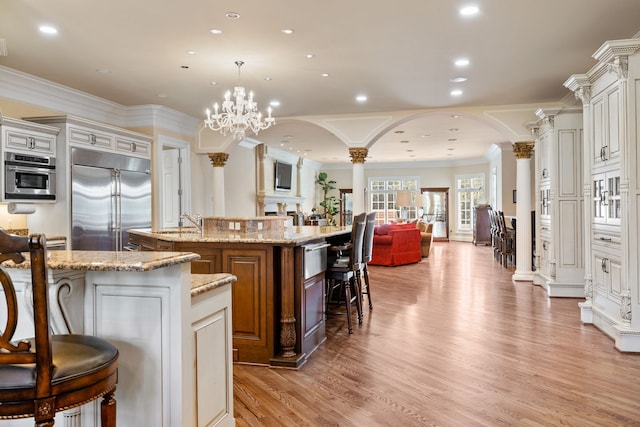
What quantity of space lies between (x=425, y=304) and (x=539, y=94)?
3.79 metres

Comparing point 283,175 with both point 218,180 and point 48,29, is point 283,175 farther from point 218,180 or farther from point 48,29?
point 48,29

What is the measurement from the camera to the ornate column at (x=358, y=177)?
27.6 feet

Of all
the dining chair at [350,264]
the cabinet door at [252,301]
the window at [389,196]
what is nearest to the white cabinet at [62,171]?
the cabinet door at [252,301]

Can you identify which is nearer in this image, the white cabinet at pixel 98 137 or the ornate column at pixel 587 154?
the ornate column at pixel 587 154

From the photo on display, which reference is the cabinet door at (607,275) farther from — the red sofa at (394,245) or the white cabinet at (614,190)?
the red sofa at (394,245)

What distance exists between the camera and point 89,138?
20.3 feet

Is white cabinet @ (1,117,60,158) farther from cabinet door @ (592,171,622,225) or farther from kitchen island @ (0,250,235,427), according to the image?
cabinet door @ (592,171,622,225)

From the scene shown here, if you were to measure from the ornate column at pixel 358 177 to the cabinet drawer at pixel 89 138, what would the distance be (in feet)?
13.0

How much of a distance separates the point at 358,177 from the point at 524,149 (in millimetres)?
2862

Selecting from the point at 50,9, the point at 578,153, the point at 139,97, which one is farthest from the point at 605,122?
the point at 139,97

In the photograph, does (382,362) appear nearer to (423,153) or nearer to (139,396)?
(139,396)

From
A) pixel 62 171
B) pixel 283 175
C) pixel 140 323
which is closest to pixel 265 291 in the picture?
pixel 140 323

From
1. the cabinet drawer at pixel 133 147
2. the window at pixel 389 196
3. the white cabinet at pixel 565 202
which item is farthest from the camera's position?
the window at pixel 389 196

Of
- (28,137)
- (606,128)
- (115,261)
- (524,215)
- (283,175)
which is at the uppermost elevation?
(283,175)
